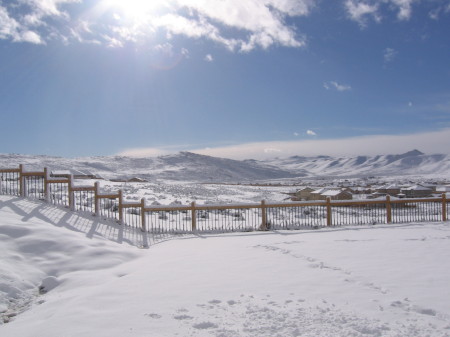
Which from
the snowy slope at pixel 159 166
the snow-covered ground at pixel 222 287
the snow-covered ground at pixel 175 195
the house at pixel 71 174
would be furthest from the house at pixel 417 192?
the snowy slope at pixel 159 166

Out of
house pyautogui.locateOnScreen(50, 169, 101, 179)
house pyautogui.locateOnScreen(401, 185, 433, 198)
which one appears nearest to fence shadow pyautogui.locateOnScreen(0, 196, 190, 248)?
house pyautogui.locateOnScreen(50, 169, 101, 179)

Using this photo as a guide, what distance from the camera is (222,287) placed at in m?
5.81

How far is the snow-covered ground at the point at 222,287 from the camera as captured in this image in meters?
4.26

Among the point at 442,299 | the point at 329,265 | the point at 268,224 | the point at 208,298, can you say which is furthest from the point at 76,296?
the point at 268,224

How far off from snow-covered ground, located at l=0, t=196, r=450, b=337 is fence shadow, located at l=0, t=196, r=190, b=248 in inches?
27.1

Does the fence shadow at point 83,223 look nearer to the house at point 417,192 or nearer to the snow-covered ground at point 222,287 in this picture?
the snow-covered ground at point 222,287

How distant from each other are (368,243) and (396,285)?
14.5 feet

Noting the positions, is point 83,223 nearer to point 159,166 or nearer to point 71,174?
point 71,174

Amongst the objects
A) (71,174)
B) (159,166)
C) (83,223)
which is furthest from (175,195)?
(159,166)

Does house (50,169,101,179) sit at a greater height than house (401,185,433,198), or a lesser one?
greater

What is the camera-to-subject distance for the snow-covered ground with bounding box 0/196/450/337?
4258 mm

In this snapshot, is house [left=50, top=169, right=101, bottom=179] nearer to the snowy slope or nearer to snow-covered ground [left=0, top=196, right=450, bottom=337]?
snow-covered ground [left=0, top=196, right=450, bottom=337]

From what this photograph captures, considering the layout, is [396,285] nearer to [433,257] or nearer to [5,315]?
[433,257]

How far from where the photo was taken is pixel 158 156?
16425cm
